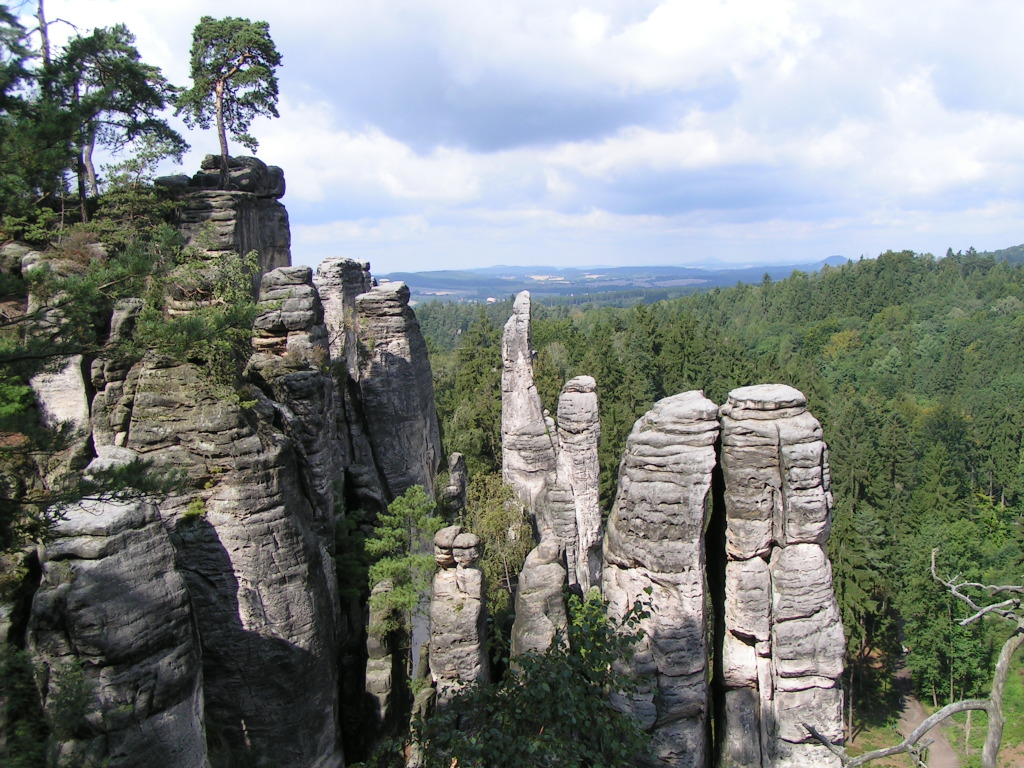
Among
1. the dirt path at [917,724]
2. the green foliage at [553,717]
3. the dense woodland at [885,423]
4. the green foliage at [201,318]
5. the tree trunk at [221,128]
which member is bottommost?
the dirt path at [917,724]

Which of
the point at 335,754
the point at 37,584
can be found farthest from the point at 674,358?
the point at 37,584

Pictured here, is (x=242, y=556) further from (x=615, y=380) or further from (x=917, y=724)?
(x=615, y=380)

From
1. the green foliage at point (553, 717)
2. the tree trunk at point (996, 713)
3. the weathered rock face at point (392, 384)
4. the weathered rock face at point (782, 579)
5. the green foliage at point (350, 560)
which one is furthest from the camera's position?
the weathered rock face at point (392, 384)

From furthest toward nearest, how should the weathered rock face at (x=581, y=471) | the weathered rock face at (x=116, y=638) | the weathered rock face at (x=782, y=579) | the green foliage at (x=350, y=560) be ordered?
the weathered rock face at (x=581, y=471) < the green foliage at (x=350, y=560) < the weathered rock face at (x=782, y=579) < the weathered rock face at (x=116, y=638)

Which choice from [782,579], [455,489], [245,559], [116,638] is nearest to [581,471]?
[455,489]

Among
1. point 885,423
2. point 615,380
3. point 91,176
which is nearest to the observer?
point 91,176

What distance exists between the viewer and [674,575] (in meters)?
9.62

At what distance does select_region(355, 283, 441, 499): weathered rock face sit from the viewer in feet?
76.7

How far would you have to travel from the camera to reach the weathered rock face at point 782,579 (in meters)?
9.30

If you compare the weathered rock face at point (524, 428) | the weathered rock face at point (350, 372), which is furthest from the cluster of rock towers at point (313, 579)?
the weathered rock face at point (524, 428)

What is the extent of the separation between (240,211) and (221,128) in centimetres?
350

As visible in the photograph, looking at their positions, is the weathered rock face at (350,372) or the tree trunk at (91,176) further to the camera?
the tree trunk at (91,176)

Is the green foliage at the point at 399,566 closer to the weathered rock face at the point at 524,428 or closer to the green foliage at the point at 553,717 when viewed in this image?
the green foliage at the point at 553,717

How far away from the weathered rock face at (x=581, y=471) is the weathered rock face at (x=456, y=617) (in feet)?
33.7
